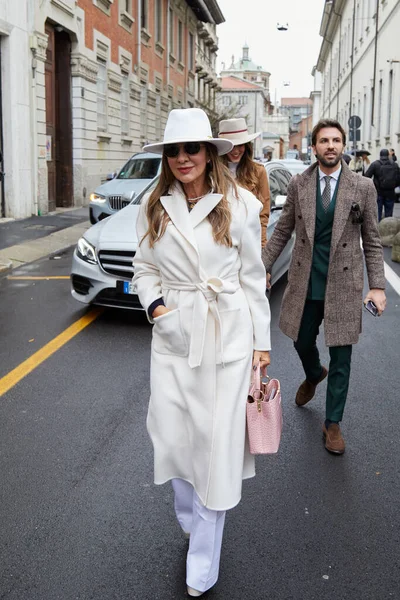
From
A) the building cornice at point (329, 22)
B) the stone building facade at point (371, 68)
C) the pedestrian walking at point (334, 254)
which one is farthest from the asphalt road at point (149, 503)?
the building cornice at point (329, 22)

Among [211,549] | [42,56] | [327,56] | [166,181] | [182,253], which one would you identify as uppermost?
[327,56]

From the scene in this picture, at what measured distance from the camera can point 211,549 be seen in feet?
9.03

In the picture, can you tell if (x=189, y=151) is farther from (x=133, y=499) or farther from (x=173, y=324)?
(x=133, y=499)

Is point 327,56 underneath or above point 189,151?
above

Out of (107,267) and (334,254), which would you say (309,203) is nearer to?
(334,254)

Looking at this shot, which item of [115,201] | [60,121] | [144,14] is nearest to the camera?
[115,201]

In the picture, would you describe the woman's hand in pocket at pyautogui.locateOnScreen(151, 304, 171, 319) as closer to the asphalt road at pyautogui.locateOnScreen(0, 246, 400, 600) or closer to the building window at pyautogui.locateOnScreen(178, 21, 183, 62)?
the asphalt road at pyautogui.locateOnScreen(0, 246, 400, 600)

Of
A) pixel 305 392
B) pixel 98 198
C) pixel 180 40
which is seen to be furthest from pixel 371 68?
pixel 305 392

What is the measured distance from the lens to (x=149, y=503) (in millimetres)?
3564

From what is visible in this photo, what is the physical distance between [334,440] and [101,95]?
22.7m

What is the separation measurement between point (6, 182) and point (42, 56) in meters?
3.64

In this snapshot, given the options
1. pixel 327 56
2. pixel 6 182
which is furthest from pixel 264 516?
pixel 327 56

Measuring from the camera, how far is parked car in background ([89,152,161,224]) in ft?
50.0

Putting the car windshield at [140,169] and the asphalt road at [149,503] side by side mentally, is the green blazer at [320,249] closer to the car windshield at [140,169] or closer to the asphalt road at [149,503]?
the asphalt road at [149,503]
